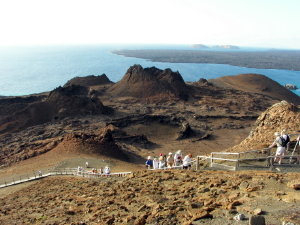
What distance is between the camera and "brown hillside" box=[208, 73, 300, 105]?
67.6m

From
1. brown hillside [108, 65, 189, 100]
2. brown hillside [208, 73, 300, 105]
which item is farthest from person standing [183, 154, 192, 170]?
brown hillside [208, 73, 300, 105]

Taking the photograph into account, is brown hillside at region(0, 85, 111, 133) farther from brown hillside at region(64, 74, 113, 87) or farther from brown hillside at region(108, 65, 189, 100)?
brown hillside at region(64, 74, 113, 87)

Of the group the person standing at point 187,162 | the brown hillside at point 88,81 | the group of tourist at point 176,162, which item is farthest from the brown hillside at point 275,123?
the brown hillside at point 88,81

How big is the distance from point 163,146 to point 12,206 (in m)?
22.5

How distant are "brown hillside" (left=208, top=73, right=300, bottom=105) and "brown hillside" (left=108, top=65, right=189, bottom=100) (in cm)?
2093

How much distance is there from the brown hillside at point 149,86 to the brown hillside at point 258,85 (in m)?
20.9

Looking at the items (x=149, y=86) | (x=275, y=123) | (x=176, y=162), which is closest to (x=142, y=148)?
(x=275, y=123)

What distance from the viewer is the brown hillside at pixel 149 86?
54.7 metres

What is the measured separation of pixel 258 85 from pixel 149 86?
3623cm

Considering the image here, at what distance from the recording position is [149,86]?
2199 inches

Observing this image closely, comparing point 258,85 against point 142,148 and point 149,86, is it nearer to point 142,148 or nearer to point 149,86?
point 149,86

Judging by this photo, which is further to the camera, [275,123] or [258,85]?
[258,85]

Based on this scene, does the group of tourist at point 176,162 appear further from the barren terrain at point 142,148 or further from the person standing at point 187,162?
the barren terrain at point 142,148

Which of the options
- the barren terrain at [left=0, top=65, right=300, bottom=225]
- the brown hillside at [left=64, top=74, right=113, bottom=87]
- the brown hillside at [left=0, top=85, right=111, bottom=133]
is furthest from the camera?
the brown hillside at [left=64, top=74, right=113, bottom=87]
